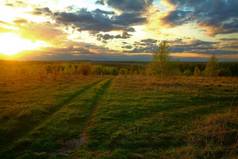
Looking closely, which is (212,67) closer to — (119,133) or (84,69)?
(84,69)

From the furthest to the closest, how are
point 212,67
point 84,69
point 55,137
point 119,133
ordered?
point 84,69
point 212,67
point 119,133
point 55,137

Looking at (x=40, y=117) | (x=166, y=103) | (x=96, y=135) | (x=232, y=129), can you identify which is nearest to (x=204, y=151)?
(x=232, y=129)

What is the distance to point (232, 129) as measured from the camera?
15.4m

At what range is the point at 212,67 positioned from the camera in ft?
282

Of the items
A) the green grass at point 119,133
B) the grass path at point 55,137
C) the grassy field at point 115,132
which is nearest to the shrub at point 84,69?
the grassy field at point 115,132

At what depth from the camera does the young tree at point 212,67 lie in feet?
281

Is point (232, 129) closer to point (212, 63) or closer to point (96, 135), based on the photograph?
point (96, 135)

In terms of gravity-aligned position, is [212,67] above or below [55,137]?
below

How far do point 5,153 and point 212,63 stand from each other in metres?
84.3

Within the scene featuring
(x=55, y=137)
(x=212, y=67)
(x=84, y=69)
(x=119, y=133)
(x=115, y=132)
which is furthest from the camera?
(x=84, y=69)

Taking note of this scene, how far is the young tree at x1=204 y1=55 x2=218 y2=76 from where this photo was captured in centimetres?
8550

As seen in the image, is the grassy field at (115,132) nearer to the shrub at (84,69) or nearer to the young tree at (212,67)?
the young tree at (212,67)

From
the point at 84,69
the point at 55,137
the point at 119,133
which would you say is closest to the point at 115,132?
the point at 119,133

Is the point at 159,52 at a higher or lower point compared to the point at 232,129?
higher
